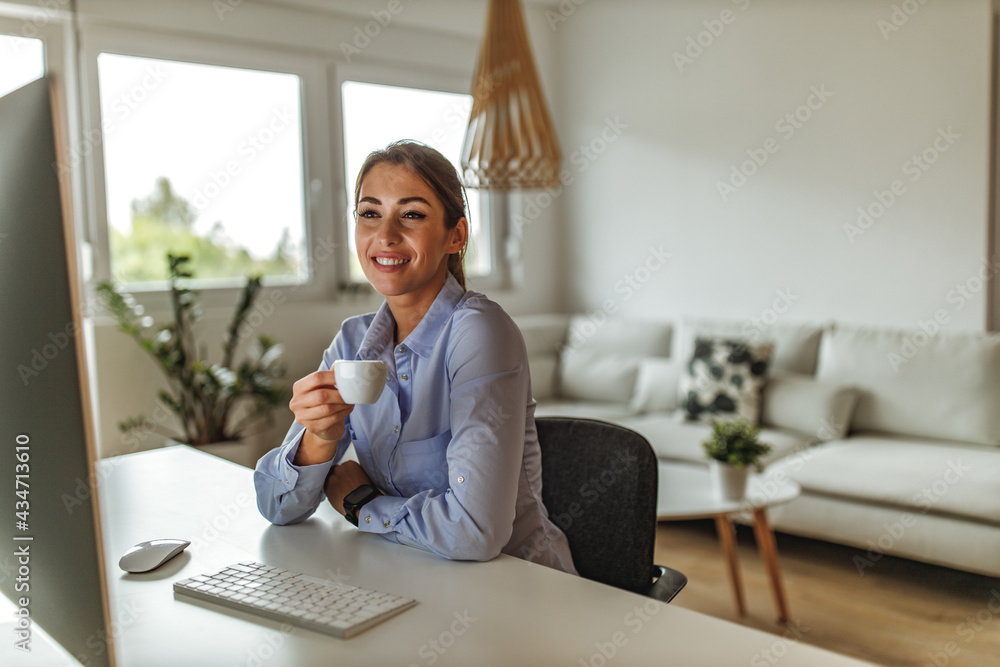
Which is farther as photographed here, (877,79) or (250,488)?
(877,79)

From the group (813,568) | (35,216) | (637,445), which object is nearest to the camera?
(35,216)

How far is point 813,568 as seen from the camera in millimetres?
3016

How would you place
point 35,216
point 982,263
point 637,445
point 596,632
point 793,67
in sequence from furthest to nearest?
point 793,67 < point 982,263 < point 637,445 < point 596,632 < point 35,216

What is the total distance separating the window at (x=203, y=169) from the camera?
3.60 meters

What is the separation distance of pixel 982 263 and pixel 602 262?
201 cm

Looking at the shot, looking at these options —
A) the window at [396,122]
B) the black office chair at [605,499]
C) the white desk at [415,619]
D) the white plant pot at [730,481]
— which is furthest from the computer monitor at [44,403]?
the window at [396,122]

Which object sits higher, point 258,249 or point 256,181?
point 256,181

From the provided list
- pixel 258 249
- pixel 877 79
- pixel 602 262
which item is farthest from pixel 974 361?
pixel 258 249

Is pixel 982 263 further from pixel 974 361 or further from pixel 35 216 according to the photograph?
pixel 35 216

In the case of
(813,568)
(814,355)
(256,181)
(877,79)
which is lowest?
(813,568)

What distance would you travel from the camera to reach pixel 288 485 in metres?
1.28

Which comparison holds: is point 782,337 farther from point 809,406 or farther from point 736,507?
point 736,507

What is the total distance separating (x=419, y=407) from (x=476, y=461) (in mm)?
186

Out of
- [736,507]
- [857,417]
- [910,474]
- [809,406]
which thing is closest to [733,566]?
[736,507]
